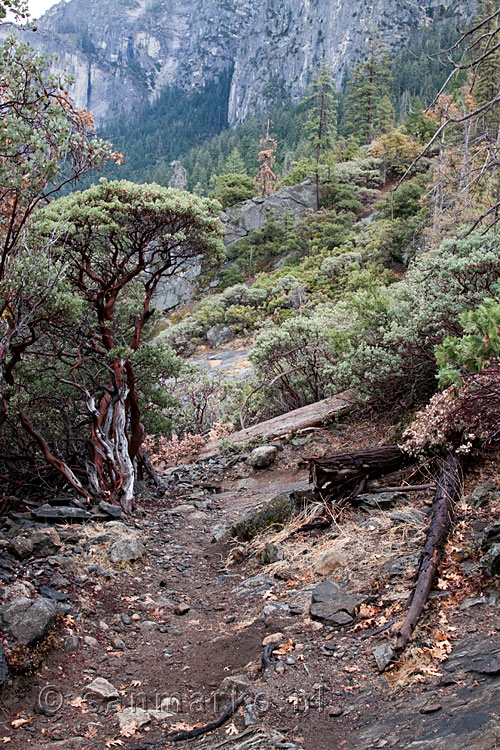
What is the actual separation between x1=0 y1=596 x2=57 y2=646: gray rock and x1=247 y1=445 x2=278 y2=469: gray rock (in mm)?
6346

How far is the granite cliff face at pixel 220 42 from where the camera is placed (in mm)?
104938

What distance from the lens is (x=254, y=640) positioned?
3752mm

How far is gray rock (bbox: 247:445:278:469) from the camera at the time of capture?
10.1 meters

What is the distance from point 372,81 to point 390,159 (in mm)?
17724

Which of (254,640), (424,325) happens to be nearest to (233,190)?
(424,325)

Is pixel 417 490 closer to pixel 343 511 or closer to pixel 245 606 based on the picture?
pixel 343 511

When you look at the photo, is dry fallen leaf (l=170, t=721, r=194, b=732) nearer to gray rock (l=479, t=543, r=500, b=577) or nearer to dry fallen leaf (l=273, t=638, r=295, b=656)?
dry fallen leaf (l=273, t=638, r=295, b=656)

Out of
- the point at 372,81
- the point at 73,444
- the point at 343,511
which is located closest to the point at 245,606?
the point at 343,511

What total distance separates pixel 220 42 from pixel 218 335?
549ft

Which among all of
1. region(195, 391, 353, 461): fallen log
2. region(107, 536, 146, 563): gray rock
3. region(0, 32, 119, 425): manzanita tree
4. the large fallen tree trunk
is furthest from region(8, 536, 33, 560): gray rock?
region(195, 391, 353, 461): fallen log

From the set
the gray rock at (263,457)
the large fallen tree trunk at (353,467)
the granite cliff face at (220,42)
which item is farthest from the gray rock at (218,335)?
the granite cliff face at (220,42)

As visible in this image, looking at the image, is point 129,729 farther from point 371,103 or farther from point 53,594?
point 371,103

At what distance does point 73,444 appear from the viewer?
337 inches

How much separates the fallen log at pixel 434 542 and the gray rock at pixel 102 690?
5.97 feet
